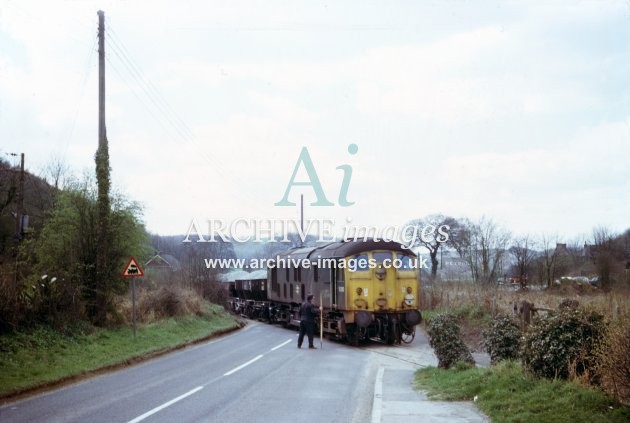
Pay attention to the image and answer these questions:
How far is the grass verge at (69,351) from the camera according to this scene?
13.4 m

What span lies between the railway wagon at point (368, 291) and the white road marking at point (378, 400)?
7.76m

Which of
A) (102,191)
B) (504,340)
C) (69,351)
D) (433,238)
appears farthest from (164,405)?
(433,238)

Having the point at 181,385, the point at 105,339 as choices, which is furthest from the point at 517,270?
the point at 181,385

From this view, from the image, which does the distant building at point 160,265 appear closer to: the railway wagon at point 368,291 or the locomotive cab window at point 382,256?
the railway wagon at point 368,291

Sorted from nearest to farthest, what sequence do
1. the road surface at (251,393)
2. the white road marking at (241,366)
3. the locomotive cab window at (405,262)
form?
the road surface at (251,393)
the white road marking at (241,366)
the locomotive cab window at (405,262)

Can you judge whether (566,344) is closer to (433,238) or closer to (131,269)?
(131,269)

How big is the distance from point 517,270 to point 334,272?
23.4m

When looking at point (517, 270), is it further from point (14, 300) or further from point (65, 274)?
point (14, 300)

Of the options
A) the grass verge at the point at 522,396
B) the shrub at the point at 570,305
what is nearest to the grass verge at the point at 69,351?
the grass verge at the point at 522,396

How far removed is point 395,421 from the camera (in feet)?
29.0

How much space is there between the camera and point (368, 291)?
22.8m

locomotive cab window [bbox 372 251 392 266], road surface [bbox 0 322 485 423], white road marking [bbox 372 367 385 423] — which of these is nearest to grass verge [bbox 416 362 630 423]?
road surface [bbox 0 322 485 423]

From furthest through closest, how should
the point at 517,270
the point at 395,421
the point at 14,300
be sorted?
the point at 517,270 → the point at 14,300 → the point at 395,421

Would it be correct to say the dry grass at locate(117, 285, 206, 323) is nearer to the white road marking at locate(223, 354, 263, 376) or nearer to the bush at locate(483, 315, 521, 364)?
the white road marking at locate(223, 354, 263, 376)
